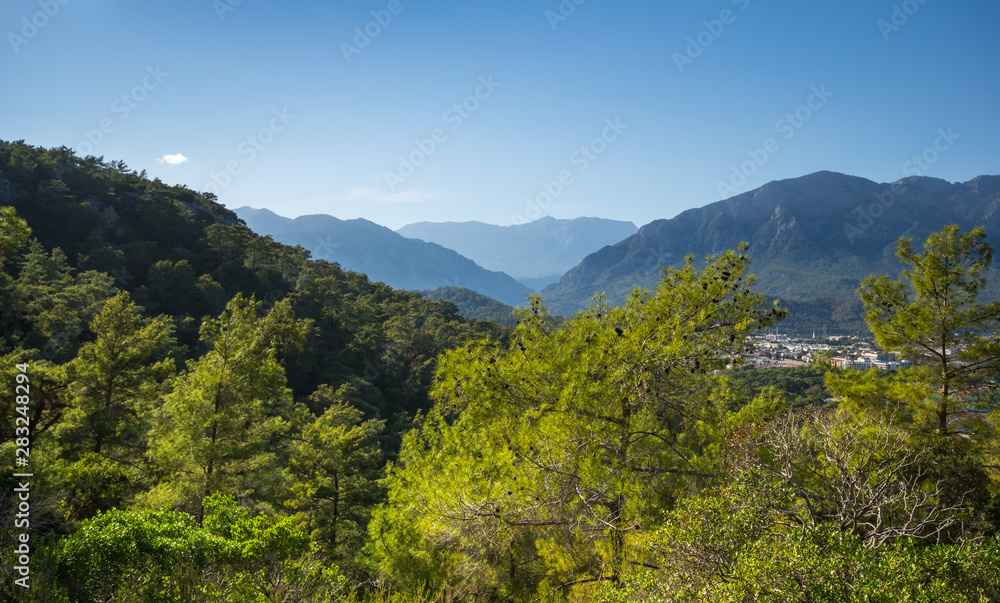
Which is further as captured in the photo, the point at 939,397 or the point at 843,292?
the point at 843,292

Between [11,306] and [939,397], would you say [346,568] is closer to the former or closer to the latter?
[939,397]

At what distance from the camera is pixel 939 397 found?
26.7 ft

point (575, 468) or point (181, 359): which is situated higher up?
point (181, 359)

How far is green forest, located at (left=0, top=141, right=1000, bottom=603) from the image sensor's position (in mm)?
3939

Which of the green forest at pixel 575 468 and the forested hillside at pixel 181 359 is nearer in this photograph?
the green forest at pixel 575 468

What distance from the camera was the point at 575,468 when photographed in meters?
5.52

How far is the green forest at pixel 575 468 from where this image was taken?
394 cm

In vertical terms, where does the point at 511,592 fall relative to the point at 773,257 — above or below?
below

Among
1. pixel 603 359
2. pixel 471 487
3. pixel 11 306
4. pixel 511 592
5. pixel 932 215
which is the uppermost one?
pixel 932 215

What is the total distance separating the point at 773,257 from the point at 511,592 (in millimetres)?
218423

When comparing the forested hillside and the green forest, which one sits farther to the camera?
the forested hillside

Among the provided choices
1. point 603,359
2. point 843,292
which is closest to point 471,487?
point 603,359

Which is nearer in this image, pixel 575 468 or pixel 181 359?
pixel 575 468

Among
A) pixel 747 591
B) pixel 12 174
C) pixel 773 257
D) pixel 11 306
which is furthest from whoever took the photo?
pixel 773 257
